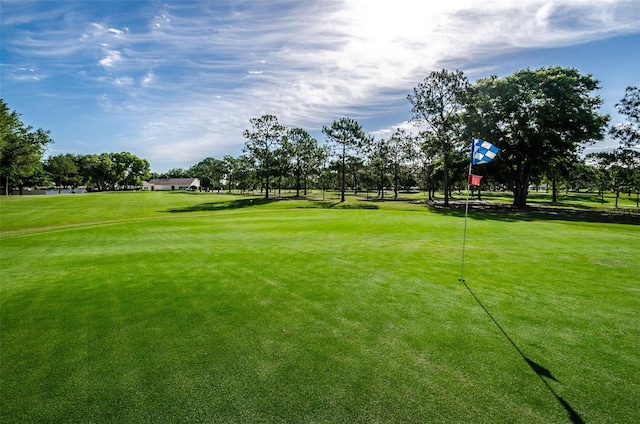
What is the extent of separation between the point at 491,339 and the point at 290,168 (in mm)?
84213

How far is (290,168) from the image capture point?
291 ft

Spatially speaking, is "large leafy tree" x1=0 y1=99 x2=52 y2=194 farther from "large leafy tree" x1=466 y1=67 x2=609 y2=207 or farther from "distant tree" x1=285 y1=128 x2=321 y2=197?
"large leafy tree" x1=466 y1=67 x2=609 y2=207

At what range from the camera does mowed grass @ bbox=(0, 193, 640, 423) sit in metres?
4.77

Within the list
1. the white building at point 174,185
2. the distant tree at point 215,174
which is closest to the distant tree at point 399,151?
the distant tree at point 215,174

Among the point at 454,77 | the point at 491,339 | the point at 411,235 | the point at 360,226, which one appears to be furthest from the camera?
the point at 454,77

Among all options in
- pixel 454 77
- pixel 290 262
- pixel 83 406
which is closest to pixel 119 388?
pixel 83 406

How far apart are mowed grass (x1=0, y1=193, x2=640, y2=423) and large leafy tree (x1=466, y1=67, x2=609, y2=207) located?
38959 mm

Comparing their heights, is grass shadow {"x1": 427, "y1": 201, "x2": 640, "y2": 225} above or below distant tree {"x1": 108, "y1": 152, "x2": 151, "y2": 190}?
below

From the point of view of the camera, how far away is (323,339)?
264 inches

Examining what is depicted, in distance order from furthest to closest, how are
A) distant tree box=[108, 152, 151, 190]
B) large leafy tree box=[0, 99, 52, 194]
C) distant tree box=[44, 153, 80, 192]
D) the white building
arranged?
1. the white building
2. distant tree box=[108, 152, 151, 190]
3. distant tree box=[44, 153, 80, 192]
4. large leafy tree box=[0, 99, 52, 194]

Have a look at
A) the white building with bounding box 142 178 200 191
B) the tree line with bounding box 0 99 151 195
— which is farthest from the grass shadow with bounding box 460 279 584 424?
the white building with bounding box 142 178 200 191

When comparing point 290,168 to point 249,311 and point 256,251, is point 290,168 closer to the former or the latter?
point 256,251

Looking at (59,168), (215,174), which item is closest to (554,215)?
(215,174)

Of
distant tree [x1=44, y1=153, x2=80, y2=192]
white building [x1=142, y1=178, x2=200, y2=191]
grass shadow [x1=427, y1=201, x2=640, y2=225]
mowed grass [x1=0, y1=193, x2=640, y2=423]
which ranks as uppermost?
distant tree [x1=44, y1=153, x2=80, y2=192]
